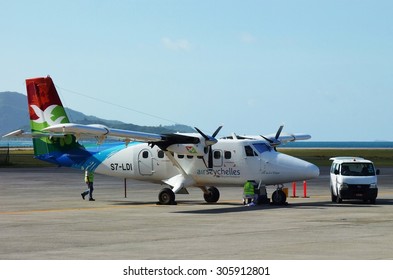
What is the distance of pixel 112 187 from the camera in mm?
55469

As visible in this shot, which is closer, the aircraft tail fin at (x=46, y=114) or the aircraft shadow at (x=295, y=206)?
the aircraft shadow at (x=295, y=206)

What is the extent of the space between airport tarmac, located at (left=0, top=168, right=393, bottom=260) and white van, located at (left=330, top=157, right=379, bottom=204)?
605 mm

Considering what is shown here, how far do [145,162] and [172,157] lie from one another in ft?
4.92

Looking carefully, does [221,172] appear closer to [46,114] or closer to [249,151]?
[249,151]

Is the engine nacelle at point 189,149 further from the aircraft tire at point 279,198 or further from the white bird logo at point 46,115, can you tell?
the white bird logo at point 46,115

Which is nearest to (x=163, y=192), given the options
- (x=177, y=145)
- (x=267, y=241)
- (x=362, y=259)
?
(x=177, y=145)

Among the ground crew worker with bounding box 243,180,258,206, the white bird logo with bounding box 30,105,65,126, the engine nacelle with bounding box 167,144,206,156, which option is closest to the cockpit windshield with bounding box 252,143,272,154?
the ground crew worker with bounding box 243,180,258,206

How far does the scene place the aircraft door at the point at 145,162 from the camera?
39.8m

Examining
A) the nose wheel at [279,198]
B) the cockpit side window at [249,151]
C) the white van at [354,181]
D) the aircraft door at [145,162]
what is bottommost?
the nose wheel at [279,198]

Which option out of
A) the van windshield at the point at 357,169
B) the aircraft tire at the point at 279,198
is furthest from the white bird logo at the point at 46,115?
the van windshield at the point at 357,169

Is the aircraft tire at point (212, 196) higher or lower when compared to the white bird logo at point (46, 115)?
lower

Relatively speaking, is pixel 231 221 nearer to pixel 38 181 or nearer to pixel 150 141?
pixel 150 141

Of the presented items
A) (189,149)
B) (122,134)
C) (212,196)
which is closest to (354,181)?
(212,196)
